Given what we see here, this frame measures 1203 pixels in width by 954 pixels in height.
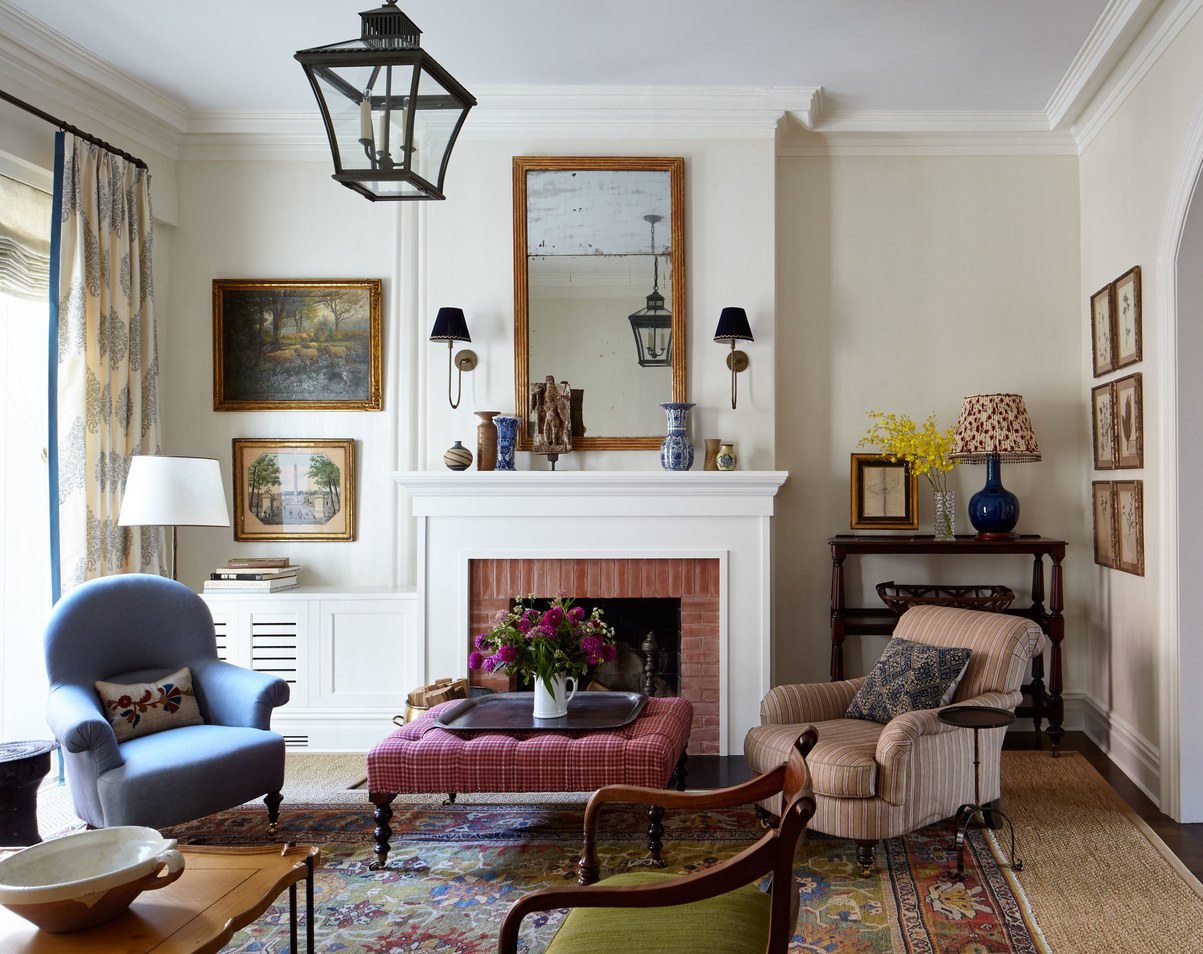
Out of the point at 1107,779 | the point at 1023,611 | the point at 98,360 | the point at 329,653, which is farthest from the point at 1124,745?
the point at 98,360

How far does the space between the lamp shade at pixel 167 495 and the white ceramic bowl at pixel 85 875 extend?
6.83 feet

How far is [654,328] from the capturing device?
16.0 feet

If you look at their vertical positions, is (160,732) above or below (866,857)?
above

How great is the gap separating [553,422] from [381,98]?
8.87 ft

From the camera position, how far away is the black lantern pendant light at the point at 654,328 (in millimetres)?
4875

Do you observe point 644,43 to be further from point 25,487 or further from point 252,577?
point 25,487

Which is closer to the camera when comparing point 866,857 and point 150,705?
point 866,857

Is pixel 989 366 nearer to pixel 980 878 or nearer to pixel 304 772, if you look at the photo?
pixel 980 878

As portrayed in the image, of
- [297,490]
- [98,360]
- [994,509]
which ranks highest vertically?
[98,360]

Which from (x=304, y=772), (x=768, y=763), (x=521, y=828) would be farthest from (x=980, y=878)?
(x=304, y=772)

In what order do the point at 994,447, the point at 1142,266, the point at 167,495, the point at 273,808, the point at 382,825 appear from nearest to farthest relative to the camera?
the point at 382,825 < the point at 273,808 < the point at 167,495 < the point at 1142,266 < the point at 994,447

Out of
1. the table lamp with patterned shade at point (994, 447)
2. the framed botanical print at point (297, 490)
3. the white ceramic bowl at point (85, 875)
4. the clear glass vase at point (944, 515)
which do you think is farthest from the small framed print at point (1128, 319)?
the white ceramic bowl at point (85, 875)

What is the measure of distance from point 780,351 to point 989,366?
114 centimetres

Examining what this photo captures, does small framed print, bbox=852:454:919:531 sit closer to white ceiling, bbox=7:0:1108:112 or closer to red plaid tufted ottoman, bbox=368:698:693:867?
white ceiling, bbox=7:0:1108:112
